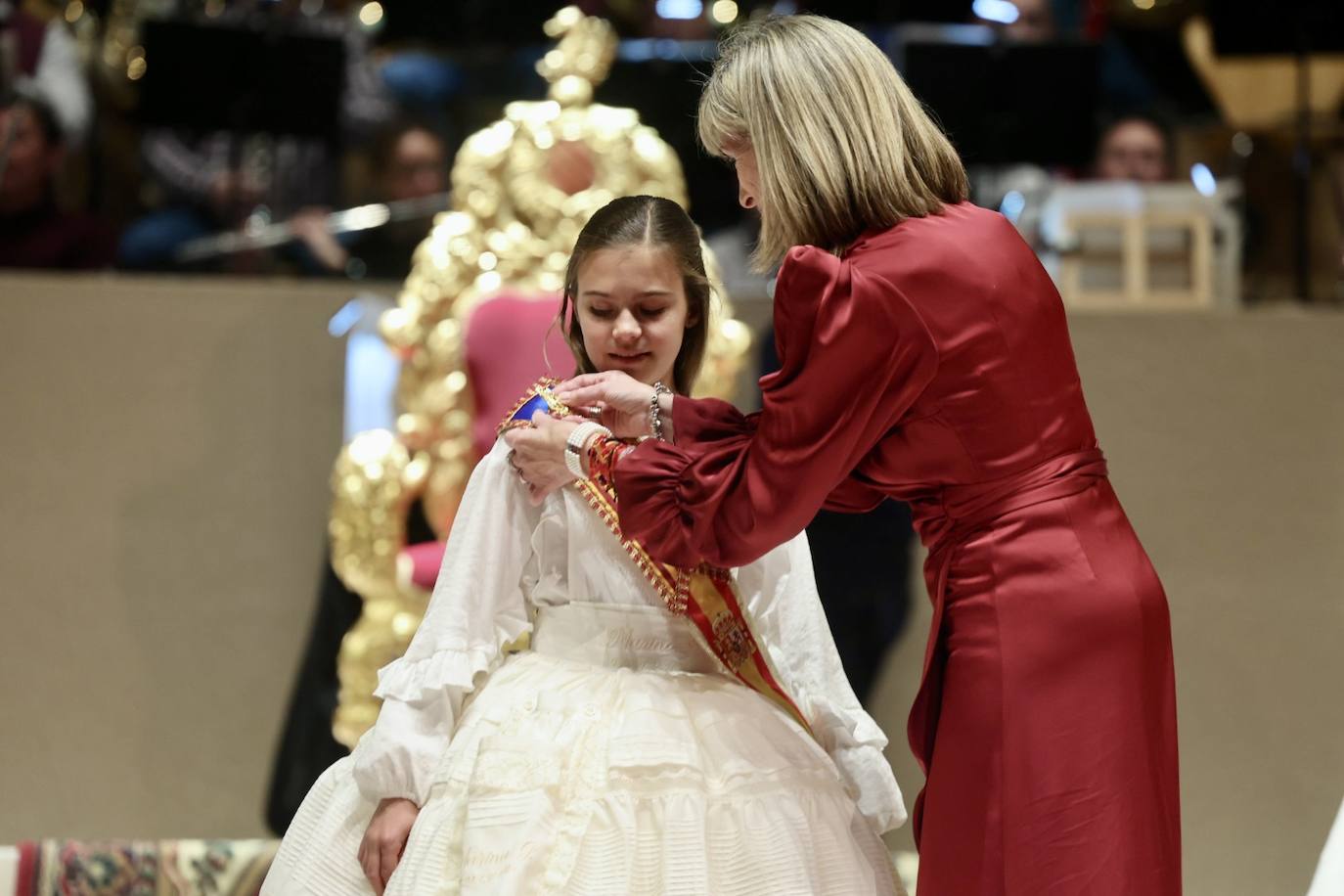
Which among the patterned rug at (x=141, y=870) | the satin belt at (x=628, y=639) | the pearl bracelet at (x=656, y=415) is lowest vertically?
the patterned rug at (x=141, y=870)

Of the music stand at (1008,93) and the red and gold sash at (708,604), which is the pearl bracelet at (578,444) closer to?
the red and gold sash at (708,604)

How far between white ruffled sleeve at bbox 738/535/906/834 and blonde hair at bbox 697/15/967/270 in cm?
39

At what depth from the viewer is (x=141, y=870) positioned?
100 inches

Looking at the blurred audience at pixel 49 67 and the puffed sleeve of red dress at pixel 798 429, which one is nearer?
the puffed sleeve of red dress at pixel 798 429

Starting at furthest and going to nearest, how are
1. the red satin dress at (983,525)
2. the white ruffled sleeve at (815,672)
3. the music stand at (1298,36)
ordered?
the music stand at (1298,36) < the white ruffled sleeve at (815,672) < the red satin dress at (983,525)

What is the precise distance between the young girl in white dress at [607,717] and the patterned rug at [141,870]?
958mm

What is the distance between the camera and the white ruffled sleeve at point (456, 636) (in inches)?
61.0

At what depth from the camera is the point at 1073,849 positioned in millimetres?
1462

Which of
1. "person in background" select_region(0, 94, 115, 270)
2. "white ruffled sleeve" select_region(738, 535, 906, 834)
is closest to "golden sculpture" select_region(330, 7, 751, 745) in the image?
"person in background" select_region(0, 94, 115, 270)

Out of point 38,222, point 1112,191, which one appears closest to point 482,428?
point 38,222

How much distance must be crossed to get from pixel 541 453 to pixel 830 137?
0.44 meters

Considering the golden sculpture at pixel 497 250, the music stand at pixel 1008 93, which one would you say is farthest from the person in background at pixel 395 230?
the music stand at pixel 1008 93

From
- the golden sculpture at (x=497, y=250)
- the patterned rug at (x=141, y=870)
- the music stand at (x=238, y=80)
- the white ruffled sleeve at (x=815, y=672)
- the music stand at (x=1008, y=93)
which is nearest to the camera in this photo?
the white ruffled sleeve at (x=815, y=672)

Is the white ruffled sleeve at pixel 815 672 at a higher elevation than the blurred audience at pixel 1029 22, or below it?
below
